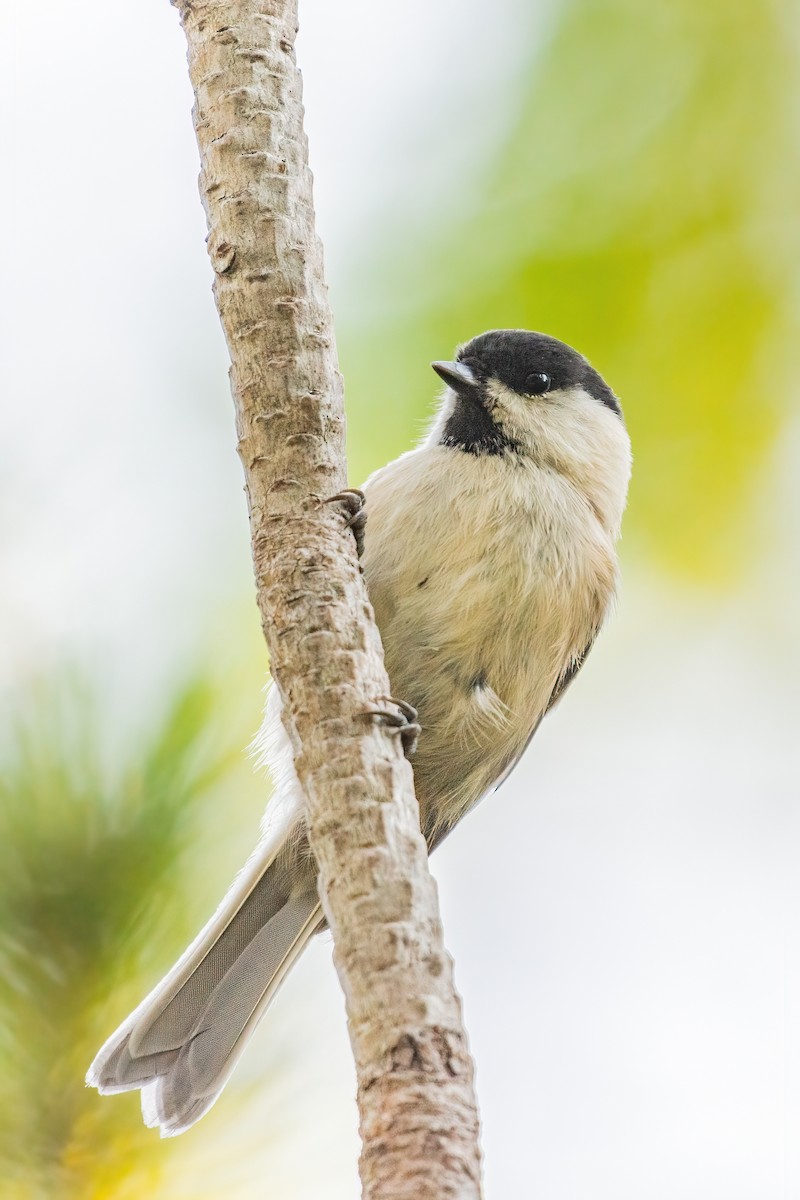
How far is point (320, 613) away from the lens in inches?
54.7

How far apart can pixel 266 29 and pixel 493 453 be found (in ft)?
3.27

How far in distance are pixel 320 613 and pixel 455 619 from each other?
0.89 meters

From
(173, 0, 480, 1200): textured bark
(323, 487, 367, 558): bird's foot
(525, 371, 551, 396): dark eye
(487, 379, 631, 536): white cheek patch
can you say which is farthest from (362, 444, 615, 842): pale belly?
(173, 0, 480, 1200): textured bark

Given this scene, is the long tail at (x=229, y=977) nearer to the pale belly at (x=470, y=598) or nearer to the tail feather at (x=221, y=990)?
the tail feather at (x=221, y=990)

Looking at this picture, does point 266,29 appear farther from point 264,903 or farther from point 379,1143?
point 264,903

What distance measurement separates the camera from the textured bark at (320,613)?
3.52ft

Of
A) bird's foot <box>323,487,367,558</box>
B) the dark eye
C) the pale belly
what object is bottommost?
bird's foot <box>323,487,367,558</box>

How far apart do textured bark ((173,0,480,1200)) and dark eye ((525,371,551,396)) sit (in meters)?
1.04

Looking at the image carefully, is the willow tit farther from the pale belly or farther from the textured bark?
the textured bark

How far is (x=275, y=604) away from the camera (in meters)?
1.40

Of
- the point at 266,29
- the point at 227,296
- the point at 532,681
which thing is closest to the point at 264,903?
the point at 532,681

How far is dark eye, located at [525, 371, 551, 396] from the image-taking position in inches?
101

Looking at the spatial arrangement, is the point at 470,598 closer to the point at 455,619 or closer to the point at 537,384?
the point at 455,619

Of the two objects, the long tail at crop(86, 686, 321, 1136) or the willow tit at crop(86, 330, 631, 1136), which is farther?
the willow tit at crop(86, 330, 631, 1136)
